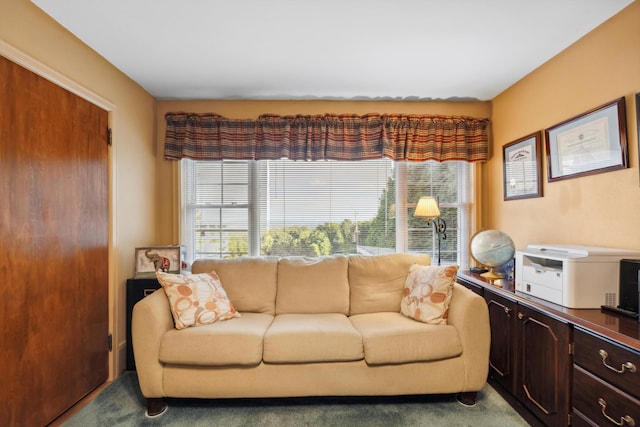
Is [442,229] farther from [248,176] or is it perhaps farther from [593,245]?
[248,176]

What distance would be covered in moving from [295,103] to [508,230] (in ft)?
7.95

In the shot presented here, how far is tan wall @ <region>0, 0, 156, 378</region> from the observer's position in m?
1.73

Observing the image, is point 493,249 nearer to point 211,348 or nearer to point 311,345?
point 311,345

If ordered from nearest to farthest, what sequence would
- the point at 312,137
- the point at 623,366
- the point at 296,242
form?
1. the point at 623,366
2. the point at 312,137
3. the point at 296,242

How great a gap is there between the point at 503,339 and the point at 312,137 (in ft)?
7.62

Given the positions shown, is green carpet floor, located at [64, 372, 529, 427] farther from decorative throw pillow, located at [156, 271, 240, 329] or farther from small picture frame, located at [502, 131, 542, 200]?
small picture frame, located at [502, 131, 542, 200]

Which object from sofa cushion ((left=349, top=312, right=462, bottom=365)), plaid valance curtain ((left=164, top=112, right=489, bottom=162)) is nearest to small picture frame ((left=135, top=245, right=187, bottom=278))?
plaid valance curtain ((left=164, top=112, right=489, bottom=162))

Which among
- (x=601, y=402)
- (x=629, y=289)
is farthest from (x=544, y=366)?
(x=629, y=289)

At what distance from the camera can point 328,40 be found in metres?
2.12

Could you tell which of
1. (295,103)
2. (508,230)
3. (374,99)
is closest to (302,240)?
(295,103)

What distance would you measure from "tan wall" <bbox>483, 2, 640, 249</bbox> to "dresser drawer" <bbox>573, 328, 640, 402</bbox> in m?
0.73

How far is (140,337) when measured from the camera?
1.91 metres

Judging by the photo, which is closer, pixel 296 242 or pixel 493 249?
pixel 493 249

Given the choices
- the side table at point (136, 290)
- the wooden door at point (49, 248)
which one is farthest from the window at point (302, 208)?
the wooden door at point (49, 248)
